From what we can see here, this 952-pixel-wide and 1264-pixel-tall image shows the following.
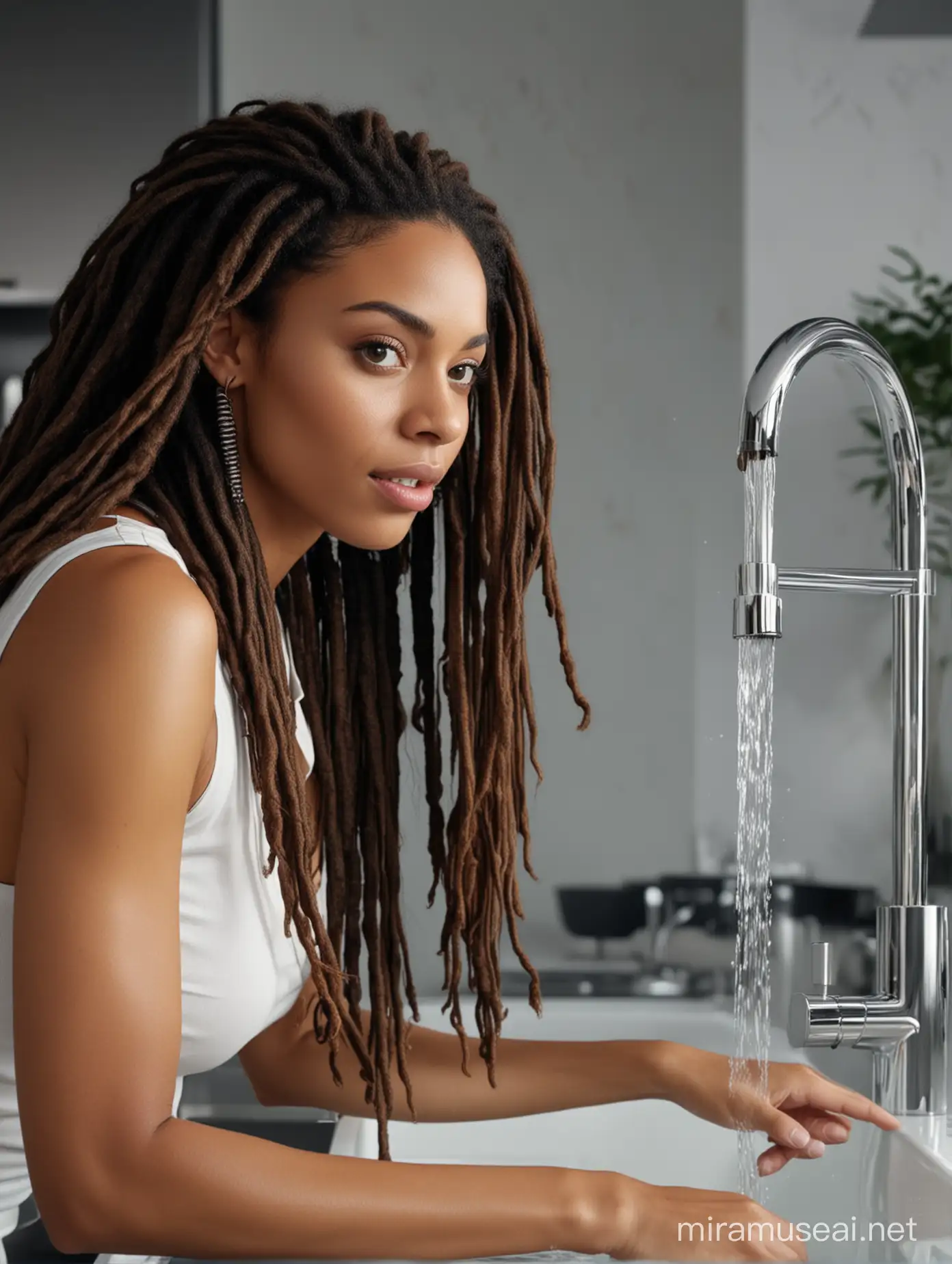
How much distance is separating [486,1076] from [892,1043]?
0.29 m

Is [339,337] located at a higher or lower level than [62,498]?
higher

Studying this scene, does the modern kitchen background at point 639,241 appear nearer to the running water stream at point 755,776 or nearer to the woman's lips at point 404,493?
the running water stream at point 755,776

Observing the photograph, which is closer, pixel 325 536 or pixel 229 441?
pixel 229 441

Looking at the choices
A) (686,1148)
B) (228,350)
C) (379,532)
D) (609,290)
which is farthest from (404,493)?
(609,290)

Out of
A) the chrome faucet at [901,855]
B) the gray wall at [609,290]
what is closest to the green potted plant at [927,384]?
the gray wall at [609,290]

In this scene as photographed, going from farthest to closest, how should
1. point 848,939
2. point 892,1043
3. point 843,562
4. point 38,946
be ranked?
point 843,562, point 848,939, point 892,1043, point 38,946

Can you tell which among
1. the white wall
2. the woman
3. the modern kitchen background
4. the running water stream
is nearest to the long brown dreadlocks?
the woman

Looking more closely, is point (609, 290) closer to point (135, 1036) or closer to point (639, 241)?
point (639, 241)

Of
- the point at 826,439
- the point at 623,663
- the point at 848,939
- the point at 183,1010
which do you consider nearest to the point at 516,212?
the point at 826,439

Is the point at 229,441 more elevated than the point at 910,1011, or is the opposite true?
the point at 229,441

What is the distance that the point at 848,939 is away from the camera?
62.0 inches

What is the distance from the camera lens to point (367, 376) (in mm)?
732

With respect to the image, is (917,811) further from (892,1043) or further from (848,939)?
(848,939)

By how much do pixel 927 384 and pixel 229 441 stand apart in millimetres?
1177
